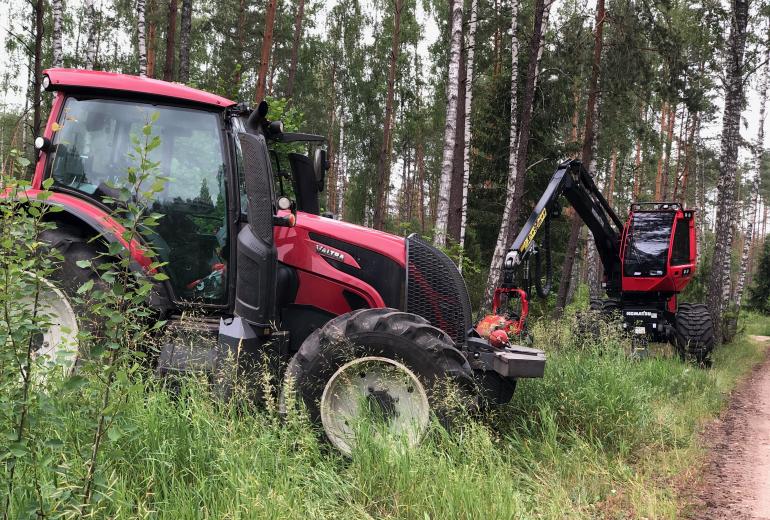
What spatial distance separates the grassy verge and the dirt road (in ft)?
0.70

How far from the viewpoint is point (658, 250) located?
9984mm

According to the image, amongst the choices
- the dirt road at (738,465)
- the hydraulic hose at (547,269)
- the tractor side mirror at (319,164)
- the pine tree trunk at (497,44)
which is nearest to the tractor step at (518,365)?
the dirt road at (738,465)

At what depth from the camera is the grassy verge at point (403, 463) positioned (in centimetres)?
271

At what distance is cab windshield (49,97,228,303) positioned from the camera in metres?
4.41

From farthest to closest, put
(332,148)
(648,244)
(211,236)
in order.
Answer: (332,148) → (648,244) → (211,236)

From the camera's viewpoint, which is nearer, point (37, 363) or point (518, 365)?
point (37, 363)

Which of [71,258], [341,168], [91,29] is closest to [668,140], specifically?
[341,168]

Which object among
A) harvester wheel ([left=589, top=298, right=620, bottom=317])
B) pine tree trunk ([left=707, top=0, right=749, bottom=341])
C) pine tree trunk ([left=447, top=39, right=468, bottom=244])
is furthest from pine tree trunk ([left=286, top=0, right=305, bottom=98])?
harvester wheel ([left=589, top=298, right=620, bottom=317])

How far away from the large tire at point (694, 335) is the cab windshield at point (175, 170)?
809 centimetres

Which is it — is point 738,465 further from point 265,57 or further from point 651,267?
point 265,57

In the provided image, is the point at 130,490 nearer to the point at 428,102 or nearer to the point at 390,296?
the point at 390,296

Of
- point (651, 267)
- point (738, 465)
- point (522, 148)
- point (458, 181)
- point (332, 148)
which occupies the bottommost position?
point (738, 465)

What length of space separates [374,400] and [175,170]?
7.71 feet

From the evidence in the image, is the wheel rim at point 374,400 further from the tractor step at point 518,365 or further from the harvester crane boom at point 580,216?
the harvester crane boom at point 580,216
